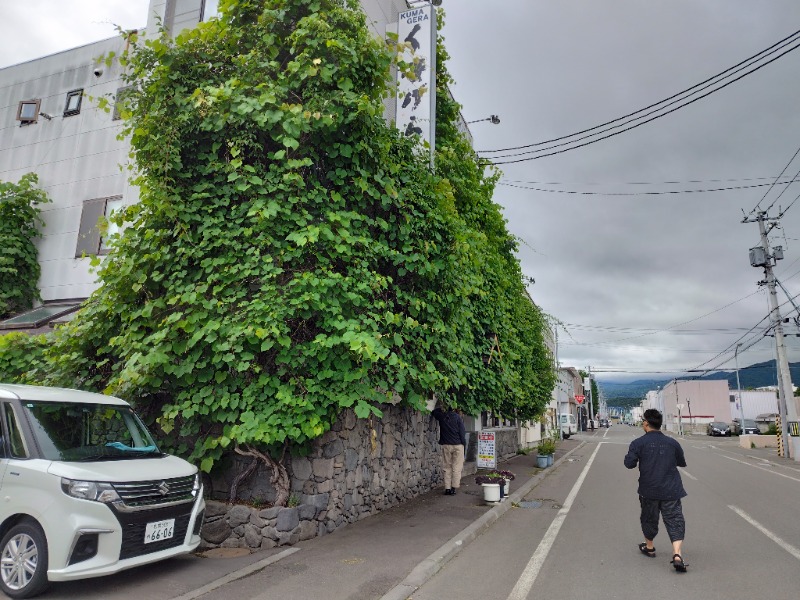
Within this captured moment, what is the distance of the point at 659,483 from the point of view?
6219 millimetres

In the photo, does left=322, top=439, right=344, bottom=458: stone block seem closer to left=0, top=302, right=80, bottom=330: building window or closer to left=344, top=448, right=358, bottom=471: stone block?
left=344, top=448, right=358, bottom=471: stone block

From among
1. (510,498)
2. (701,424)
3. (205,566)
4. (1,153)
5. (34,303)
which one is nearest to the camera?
(205,566)

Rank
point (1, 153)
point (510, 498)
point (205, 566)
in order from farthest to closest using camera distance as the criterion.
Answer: point (1, 153) < point (510, 498) < point (205, 566)

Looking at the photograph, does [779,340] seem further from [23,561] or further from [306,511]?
[23,561]

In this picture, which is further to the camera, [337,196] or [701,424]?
[701,424]

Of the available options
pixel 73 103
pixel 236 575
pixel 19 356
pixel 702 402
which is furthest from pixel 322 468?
pixel 702 402

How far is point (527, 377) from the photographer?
17.9 meters

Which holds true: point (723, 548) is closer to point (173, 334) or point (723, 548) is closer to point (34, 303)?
point (173, 334)

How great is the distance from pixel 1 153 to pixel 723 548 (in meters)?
19.3

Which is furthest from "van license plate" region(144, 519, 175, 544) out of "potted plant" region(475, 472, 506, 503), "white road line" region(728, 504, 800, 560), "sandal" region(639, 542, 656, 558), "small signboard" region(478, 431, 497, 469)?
"small signboard" region(478, 431, 497, 469)

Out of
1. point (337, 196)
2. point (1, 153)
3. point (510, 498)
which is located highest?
point (1, 153)

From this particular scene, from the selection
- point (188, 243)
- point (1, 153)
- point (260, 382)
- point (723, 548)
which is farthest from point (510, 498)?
point (1, 153)

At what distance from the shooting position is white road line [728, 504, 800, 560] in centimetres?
679

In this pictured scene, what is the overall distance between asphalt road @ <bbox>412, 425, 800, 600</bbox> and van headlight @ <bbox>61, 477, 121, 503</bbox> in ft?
10.2
